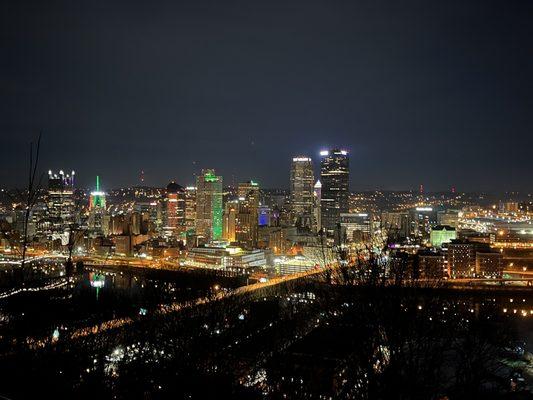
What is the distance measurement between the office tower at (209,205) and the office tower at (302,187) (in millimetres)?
6053

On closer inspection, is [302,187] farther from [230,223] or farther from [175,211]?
[175,211]

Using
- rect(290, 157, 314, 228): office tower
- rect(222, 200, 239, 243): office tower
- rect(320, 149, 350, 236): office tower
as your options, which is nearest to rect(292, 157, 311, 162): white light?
rect(290, 157, 314, 228): office tower

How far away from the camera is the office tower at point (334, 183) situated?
38.6 metres

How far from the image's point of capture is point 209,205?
33.7 metres

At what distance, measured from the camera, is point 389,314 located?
3.30 metres

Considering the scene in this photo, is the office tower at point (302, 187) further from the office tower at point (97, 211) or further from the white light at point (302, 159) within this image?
the office tower at point (97, 211)

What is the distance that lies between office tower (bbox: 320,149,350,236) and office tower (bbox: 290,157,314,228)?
1.67 m

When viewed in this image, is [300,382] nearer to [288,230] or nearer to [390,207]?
[288,230]

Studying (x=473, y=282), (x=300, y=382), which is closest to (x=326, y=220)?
(x=473, y=282)

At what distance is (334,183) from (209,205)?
39.0 feet

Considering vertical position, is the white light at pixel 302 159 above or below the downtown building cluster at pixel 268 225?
above

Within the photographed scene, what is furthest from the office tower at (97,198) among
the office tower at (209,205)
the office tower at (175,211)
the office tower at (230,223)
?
the office tower at (230,223)

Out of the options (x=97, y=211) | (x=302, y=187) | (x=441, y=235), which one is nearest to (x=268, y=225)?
(x=302, y=187)

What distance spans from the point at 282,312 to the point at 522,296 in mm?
8169
